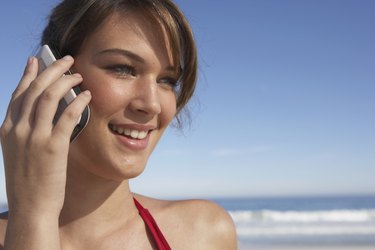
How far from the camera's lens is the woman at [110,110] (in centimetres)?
173

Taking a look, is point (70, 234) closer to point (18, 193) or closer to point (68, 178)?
point (68, 178)

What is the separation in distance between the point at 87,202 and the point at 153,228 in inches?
15.7

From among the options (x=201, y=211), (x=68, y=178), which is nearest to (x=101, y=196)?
(x=68, y=178)

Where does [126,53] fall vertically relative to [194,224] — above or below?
above

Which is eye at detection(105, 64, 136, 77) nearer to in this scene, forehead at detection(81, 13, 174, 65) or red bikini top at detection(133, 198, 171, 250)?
forehead at detection(81, 13, 174, 65)

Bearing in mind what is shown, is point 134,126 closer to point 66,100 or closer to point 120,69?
point 120,69

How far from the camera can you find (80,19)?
7.91 feet

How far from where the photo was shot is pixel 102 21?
2379 mm

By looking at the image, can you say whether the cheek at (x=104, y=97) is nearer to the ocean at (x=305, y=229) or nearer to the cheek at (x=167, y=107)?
the cheek at (x=167, y=107)

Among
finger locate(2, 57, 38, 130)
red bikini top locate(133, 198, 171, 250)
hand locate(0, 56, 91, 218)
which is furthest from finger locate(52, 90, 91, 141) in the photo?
red bikini top locate(133, 198, 171, 250)

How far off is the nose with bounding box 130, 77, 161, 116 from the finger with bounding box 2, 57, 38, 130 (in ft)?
1.74

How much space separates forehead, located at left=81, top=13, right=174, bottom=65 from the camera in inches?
91.3

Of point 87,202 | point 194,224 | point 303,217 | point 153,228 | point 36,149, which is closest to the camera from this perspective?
point 36,149

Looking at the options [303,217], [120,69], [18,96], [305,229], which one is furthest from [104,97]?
[303,217]
